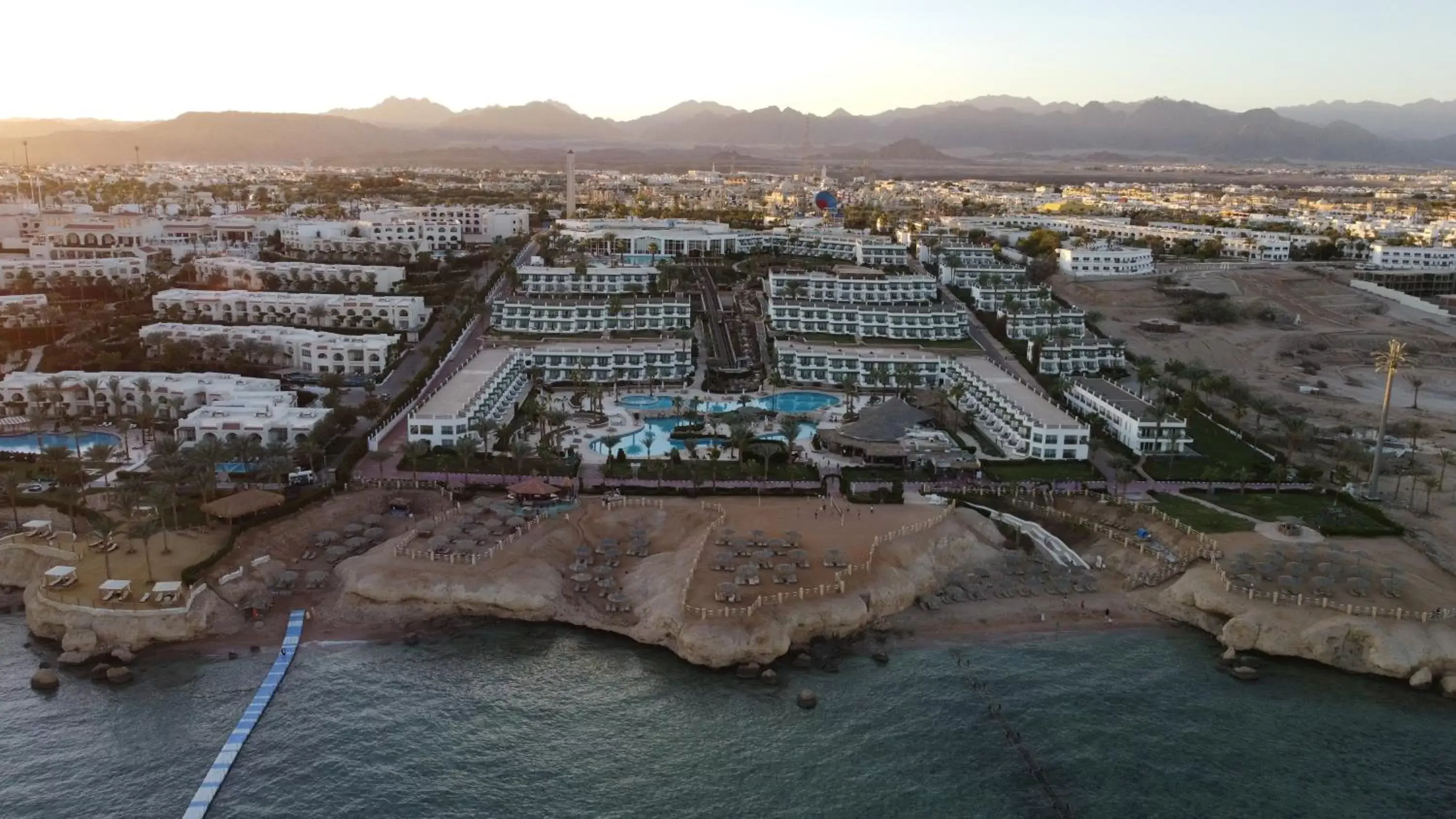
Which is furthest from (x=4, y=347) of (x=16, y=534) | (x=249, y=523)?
(x=249, y=523)

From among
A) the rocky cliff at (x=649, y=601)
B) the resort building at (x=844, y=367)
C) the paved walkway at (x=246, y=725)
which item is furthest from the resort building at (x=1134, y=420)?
the paved walkway at (x=246, y=725)

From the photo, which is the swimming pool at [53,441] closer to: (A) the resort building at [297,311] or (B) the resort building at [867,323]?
(A) the resort building at [297,311]

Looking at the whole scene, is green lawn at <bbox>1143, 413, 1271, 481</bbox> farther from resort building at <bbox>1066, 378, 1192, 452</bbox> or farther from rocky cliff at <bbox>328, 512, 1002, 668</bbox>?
rocky cliff at <bbox>328, 512, 1002, 668</bbox>

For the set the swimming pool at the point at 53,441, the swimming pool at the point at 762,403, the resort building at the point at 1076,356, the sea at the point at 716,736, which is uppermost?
the resort building at the point at 1076,356

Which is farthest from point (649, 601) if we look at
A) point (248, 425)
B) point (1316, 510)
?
point (1316, 510)

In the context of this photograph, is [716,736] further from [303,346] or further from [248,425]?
[303,346]

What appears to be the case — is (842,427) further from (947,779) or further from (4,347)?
(4,347)
